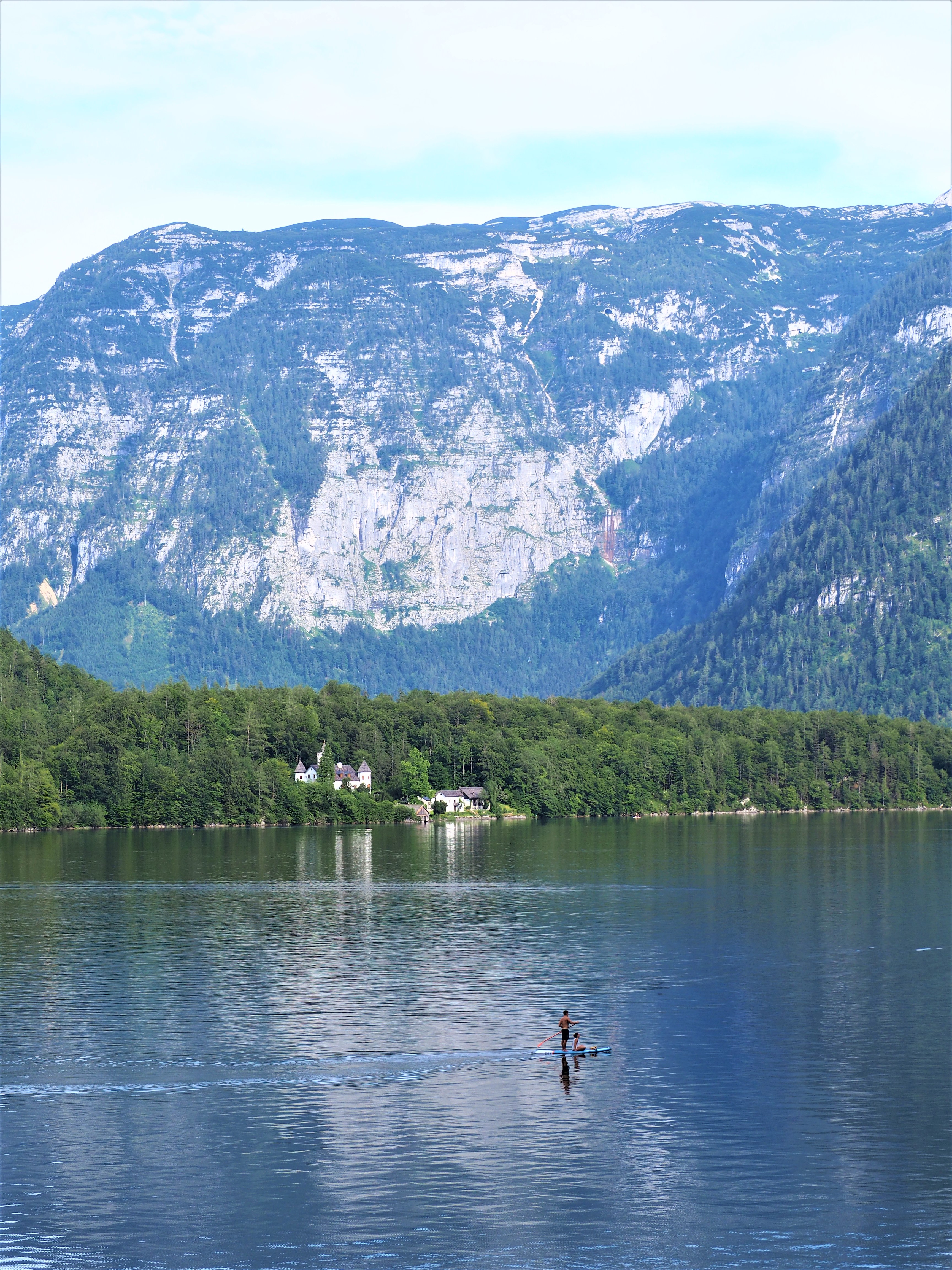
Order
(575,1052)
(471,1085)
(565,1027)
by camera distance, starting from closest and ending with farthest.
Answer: (471,1085) < (575,1052) < (565,1027)

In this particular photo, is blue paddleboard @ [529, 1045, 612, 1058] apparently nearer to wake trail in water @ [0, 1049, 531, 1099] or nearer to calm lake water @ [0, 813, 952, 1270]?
calm lake water @ [0, 813, 952, 1270]

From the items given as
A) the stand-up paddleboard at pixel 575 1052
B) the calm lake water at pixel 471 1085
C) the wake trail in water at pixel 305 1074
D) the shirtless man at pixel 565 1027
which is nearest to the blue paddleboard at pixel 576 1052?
the stand-up paddleboard at pixel 575 1052

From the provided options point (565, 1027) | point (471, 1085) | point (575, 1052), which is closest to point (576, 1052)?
point (575, 1052)

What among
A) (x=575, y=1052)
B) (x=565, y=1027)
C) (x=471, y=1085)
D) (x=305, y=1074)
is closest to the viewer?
(x=471, y=1085)

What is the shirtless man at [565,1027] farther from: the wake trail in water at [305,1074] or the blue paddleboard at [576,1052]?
the wake trail in water at [305,1074]

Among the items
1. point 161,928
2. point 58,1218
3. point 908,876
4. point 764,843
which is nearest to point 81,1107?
point 58,1218

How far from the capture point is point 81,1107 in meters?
61.0

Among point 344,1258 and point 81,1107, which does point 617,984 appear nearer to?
point 81,1107

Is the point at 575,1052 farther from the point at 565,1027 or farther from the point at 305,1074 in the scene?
the point at 305,1074

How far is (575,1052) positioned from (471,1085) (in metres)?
6.38

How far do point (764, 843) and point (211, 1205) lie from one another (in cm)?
14635

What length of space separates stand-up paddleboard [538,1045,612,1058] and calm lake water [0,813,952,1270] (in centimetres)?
49

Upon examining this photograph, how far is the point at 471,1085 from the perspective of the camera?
6419 cm

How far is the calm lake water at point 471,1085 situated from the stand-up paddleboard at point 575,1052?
19.4 inches
